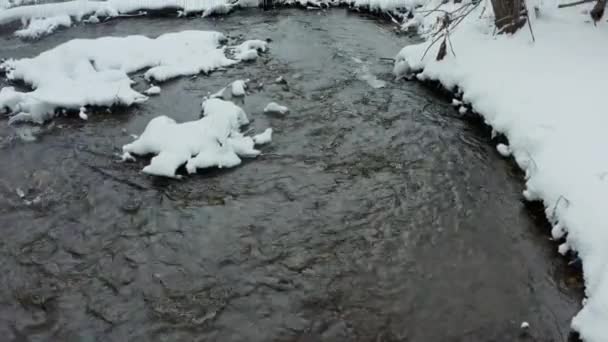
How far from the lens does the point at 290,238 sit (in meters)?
6.04

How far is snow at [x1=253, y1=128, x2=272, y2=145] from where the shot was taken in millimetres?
7984

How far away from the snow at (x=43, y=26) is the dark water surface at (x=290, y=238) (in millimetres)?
5177

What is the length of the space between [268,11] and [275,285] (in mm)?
11118

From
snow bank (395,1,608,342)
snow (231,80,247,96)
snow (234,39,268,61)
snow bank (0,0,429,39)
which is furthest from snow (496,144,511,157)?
snow bank (0,0,429,39)

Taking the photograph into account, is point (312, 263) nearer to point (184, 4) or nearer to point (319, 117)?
point (319, 117)

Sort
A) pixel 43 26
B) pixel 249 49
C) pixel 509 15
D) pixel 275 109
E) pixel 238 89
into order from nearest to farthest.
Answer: pixel 275 109
pixel 238 89
pixel 509 15
pixel 249 49
pixel 43 26

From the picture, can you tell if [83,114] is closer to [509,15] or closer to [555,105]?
[555,105]

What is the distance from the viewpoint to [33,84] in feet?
32.4

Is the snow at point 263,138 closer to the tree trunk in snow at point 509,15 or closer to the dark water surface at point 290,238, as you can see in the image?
the dark water surface at point 290,238

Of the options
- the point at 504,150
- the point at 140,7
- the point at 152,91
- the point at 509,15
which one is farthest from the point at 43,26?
the point at 504,150

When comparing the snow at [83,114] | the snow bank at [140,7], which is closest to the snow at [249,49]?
the snow bank at [140,7]

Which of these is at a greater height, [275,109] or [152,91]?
[275,109]

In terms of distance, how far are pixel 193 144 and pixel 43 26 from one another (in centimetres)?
810

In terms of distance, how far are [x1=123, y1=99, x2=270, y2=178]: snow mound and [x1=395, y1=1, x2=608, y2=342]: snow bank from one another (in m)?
3.99
